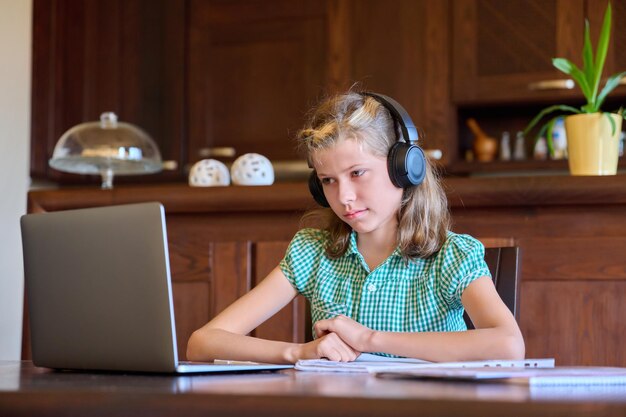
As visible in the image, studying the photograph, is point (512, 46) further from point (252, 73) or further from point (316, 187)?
point (316, 187)

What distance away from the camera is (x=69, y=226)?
3.18 ft

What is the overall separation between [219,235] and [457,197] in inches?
23.2

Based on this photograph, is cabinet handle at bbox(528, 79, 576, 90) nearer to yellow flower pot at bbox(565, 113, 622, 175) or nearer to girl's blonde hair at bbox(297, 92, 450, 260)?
yellow flower pot at bbox(565, 113, 622, 175)

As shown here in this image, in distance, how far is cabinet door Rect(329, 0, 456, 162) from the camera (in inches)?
126

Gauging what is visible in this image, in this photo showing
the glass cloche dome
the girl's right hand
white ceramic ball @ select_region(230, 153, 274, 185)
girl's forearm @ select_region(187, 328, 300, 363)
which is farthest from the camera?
the glass cloche dome

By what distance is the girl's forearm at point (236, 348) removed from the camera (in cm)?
126

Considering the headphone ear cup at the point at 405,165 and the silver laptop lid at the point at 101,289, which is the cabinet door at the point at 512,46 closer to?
the headphone ear cup at the point at 405,165

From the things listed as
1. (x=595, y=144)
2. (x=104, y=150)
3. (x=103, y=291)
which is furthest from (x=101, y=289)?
(x=104, y=150)

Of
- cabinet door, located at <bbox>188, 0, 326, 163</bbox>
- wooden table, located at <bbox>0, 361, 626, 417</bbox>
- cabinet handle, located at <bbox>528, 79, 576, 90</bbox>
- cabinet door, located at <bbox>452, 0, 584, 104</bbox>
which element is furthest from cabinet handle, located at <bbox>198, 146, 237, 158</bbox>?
wooden table, located at <bbox>0, 361, 626, 417</bbox>

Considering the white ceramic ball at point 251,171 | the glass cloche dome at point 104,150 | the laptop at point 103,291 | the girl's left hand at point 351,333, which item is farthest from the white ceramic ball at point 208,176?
the laptop at point 103,291

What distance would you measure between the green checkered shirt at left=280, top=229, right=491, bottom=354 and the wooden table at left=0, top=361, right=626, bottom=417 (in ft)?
2.19

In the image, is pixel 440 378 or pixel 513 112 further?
pixel 513 112

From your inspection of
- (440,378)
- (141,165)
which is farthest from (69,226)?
(141,165)

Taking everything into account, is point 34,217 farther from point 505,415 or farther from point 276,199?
point 276,199
